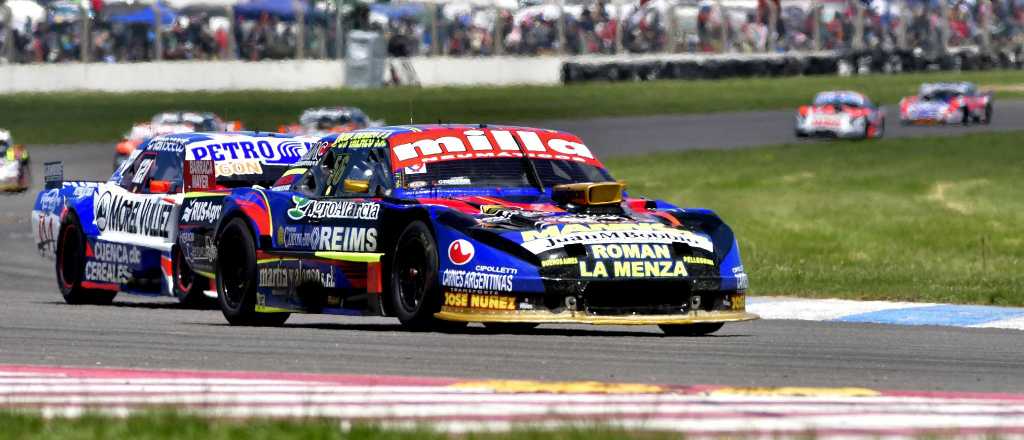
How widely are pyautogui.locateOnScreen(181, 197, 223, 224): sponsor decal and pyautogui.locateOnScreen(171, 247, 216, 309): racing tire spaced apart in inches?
11.8

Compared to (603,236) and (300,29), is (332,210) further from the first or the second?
(300,29)

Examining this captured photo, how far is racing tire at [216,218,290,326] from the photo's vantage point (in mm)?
11680

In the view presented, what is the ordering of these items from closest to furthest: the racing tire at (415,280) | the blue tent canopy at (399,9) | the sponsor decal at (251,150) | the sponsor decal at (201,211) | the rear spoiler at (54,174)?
1. the racing tire at (415,280)
2. the sponsor decal at (201,211)
3. the sponsor decal at (251,150)
4. the rear spoiler at (54,174)
5. the blue tent canopy at (399,9)

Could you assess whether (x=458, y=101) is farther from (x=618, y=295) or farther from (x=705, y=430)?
(x=705, y=430)

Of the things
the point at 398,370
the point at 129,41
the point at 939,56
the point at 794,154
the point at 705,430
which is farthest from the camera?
the point at 939,56

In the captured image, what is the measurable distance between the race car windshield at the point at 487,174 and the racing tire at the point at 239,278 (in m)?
1.31

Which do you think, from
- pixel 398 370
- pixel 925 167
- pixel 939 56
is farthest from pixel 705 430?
pixel 939 56

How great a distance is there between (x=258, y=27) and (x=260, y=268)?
3870 cm

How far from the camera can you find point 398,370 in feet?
27.1

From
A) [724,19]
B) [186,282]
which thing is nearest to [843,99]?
[724,19]

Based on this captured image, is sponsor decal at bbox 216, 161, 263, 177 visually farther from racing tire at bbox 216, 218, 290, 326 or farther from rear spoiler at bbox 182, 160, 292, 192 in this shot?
racing tire at bbox 216, 218, 290, 326

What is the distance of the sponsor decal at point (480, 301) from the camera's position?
990 cm

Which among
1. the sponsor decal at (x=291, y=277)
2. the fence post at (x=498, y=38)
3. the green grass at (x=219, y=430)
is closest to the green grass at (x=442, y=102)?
the fence post at (x=498, y=38)

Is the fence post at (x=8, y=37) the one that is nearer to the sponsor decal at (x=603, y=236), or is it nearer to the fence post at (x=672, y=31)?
the fence post at (x=672, y=31)
